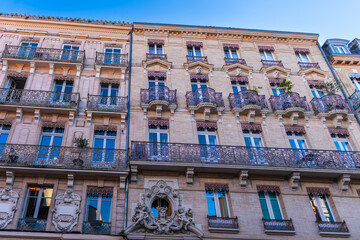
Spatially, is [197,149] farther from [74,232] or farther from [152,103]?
[74,232]

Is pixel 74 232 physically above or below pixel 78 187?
below

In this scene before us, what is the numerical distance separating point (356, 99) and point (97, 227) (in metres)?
14.5

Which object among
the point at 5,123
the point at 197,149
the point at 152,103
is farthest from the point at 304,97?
the point at 5,123

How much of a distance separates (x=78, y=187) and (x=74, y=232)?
1802 millimetres

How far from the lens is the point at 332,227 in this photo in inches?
468

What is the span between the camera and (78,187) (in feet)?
38.6

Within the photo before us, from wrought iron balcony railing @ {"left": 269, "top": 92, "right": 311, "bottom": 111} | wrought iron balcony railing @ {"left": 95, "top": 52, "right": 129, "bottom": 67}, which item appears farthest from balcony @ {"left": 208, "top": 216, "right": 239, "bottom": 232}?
wrought iron balcony railing @ {"left": 95, "top": 52, "right": 129, "bottom": 67}

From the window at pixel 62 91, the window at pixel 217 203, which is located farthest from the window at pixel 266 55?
the window at pixel 62 91

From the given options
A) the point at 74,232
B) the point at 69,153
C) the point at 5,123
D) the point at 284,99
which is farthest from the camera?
the point at 284,99

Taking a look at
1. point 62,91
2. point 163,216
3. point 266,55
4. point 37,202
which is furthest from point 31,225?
point 266,55

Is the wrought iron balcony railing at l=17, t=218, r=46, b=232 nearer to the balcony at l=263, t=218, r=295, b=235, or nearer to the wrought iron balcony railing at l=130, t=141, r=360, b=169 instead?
the wrought iron balcony railing at l=130, t=141, r=360, b=169

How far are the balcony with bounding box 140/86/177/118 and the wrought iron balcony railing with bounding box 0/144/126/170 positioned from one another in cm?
285

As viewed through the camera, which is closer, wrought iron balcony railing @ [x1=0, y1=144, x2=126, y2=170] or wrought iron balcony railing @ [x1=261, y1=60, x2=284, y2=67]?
wrought iron balcony railing @ [x1=0, y1=144, x2=126, y2=170]

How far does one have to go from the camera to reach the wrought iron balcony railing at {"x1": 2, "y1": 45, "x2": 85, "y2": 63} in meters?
15.8
